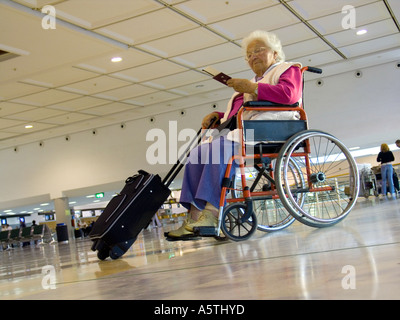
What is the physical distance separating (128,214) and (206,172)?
0.56 metres

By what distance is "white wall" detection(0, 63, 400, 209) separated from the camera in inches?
523

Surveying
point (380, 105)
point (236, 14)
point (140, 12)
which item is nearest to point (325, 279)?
point (140, 12)

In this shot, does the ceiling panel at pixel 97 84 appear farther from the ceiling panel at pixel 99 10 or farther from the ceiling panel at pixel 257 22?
the ceiling panel at pixel 257 22

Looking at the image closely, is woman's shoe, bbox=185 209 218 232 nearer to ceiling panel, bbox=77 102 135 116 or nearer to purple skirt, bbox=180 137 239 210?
purple skirt, bbox=180 137 239 210

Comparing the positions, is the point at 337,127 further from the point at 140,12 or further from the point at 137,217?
the point at 137,217

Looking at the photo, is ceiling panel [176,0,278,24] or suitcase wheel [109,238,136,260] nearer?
suitcase wheel [109,238,136,260]

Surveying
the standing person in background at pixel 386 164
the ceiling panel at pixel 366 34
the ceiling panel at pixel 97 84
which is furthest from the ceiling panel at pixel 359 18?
the ceiling panel at pixel 97 84

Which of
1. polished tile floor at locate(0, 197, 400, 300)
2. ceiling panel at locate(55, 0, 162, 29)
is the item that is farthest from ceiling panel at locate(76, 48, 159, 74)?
polished tile floor at locate(0, 197, 400, 300)

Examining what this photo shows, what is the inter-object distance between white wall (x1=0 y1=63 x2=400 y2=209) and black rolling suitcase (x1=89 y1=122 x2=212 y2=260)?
1137cm

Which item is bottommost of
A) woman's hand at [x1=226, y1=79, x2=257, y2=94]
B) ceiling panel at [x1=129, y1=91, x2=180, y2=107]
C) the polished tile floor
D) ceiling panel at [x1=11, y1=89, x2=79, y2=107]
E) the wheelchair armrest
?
the polished tile floor

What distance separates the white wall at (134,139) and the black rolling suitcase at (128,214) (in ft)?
37.3

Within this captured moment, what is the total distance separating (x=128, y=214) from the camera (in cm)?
294

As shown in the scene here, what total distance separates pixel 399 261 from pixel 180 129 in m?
14.1

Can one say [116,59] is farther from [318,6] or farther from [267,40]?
[267,40]
